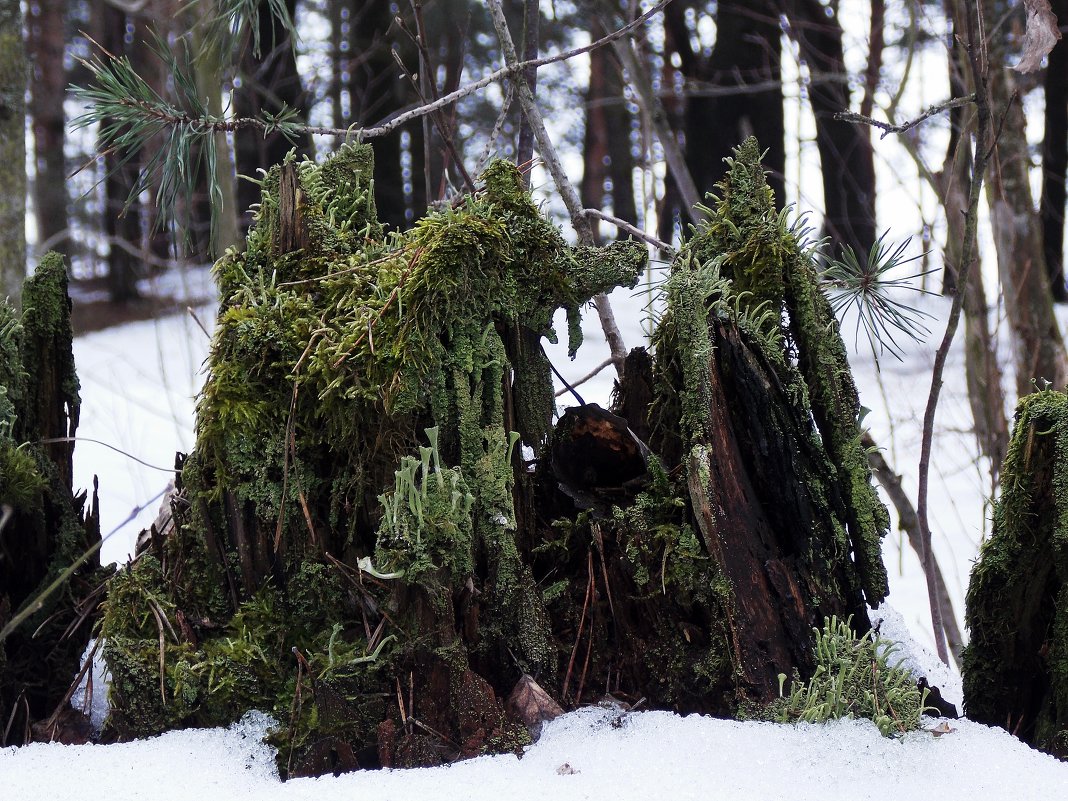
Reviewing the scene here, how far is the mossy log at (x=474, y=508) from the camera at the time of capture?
1320 mm

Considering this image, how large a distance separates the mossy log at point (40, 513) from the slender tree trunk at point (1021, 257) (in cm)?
374

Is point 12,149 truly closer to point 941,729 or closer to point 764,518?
point 764,518

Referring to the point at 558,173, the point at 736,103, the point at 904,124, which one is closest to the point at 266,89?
the point at 736,103

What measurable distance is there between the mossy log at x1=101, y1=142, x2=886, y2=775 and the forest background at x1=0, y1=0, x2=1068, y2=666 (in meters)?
0.27

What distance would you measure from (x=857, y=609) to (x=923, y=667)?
1.27ft

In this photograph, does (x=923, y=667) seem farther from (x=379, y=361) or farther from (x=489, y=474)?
(x=379, y=361)

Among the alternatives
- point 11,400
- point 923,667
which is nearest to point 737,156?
point 923,667

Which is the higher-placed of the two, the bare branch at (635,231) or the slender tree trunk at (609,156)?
the slender tree trunk at (609,156)

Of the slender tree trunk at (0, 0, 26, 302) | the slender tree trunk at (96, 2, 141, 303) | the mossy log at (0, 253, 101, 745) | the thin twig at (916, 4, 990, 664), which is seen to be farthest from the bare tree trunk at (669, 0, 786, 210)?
the slender tree trunk at (96, 2, 141, 303)

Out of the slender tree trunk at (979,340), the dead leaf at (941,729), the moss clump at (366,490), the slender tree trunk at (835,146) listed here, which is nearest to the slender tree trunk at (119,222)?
the slender tree trunk at (835,146)

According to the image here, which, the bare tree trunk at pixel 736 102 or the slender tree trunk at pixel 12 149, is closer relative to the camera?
the slender tree trunk at pixel 12 149

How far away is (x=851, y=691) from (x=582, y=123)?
656 inches

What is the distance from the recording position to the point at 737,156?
159 centimetres

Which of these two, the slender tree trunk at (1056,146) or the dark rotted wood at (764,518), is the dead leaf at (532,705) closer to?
the dark rotted wood at (764,518)
